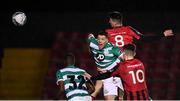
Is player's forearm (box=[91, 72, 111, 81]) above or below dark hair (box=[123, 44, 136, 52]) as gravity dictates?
below

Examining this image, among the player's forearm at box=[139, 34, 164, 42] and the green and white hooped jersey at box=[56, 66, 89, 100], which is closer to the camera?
the player's forearm at box=[139, 34, 164, 42]

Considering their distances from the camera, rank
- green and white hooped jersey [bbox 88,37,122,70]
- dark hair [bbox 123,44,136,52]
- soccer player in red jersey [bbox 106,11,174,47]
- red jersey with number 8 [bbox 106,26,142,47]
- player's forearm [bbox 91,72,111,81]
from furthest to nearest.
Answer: green and white hooped jersey [bbox 88,37,122,70] → red jersey with number 8 [bbox 106,26,142,47] → soccer player in red jersey [bbox 106,11,174,47] → player's forearm [bbox 91,72,111,81] → dark hair [bbox 123,44,136,52]

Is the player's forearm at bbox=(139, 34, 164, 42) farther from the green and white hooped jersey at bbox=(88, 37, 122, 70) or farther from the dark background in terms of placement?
the dark background

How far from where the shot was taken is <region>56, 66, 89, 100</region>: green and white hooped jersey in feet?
36.7

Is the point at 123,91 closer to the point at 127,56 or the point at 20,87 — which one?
the point at 127,56

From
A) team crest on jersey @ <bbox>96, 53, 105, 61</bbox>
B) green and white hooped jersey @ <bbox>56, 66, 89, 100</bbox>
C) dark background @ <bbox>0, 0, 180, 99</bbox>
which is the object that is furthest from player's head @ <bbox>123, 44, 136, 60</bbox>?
dark background @ <bbox>0, 0, 180, 99</bbox>

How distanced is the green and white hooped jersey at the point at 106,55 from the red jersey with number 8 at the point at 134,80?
2.01 feet

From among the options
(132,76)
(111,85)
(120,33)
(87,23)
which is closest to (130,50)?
(132,76)

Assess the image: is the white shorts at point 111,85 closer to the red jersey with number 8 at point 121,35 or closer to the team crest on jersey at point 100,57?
the team crest on jersey at point 100,57

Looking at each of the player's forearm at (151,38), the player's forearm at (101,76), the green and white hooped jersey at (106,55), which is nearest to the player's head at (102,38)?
the green and white hooped jersey at (106,55)

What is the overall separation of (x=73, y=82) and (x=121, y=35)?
1.13 metres

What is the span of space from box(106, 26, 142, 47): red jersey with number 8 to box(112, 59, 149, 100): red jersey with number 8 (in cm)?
54

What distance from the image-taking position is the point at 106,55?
37.5ft

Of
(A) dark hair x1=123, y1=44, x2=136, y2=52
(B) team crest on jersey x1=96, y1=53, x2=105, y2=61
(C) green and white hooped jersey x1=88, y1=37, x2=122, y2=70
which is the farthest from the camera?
(B) team crest on jersey x1=96, y1=53, x2=105, y2=61
